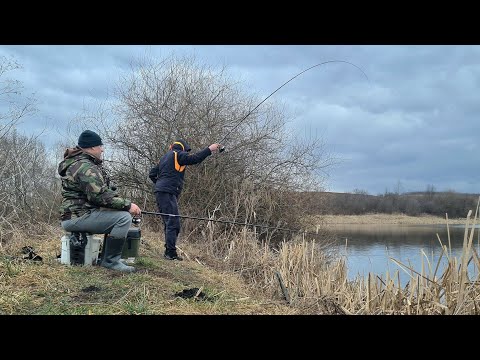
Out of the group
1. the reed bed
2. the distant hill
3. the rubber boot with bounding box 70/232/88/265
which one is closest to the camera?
the reed bed

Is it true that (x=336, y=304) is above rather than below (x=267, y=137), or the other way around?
below

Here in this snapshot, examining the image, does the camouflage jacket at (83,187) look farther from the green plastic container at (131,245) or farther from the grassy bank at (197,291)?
the green plastic container at (131,245)

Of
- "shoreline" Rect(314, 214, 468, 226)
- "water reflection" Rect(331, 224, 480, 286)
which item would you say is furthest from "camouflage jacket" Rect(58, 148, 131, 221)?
"shoreline" Rect(314, 214, 468, 226)

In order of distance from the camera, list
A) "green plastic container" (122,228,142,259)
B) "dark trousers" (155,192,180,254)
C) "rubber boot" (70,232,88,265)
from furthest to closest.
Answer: "dark trousers" (155,192,180,254) < "green plastic container" (122,228,142,259) < "rubber boot" (70,232,88,265)

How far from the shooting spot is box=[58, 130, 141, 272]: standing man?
504 cm

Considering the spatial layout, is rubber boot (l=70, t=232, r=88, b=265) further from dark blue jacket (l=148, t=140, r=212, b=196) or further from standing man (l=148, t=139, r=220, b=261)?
dark blue jacket (l=148, t=140, r=212, b=196)

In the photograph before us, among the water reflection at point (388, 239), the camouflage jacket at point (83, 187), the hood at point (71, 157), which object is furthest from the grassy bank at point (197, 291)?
the water reflection at point (388, 239)

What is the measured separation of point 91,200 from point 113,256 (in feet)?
2.65

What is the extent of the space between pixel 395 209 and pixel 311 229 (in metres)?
6.47

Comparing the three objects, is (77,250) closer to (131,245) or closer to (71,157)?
(131,245)

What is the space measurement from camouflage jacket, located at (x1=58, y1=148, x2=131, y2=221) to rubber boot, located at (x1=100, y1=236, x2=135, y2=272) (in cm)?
45

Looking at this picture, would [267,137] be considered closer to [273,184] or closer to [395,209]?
[273,184]

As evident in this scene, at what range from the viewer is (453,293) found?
4.43 metres
